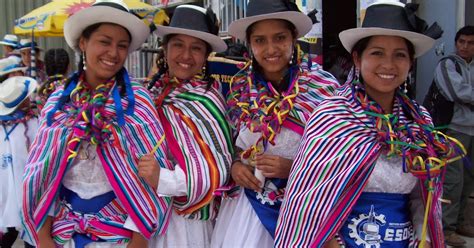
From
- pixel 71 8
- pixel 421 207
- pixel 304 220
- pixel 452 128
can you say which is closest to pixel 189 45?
pixel 304 220

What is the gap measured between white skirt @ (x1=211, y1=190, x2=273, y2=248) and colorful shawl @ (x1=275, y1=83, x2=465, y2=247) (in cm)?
31

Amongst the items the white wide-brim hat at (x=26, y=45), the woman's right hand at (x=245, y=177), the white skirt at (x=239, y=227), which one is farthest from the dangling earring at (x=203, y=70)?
the white wide-brim hat at (x=26, y=45)

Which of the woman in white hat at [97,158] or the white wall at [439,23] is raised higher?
the white wall at [439,23]

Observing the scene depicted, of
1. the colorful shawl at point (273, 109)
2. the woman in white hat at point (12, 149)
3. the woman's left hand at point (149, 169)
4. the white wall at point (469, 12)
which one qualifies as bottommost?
the woman in white hat at point (12, 149)

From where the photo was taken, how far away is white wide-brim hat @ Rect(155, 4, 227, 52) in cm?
268

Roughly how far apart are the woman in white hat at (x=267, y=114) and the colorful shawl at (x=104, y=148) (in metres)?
0.41

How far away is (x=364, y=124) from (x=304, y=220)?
1.56 feet

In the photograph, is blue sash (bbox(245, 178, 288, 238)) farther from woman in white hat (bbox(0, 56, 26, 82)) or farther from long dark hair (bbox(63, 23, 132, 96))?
woman in white hat (bbox(0, 56, 26, 82))

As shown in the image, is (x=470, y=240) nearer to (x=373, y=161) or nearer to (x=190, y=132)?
(x=373, y=161)

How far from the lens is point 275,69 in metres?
2.58

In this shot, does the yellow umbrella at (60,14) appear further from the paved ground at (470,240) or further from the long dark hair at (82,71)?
the long dark hair at (82,71)

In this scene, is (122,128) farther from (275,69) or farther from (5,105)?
(5,105)

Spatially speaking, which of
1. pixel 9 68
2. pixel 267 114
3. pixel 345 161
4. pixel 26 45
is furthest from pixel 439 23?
pixel 26 45

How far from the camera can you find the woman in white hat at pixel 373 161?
212 centimetres
